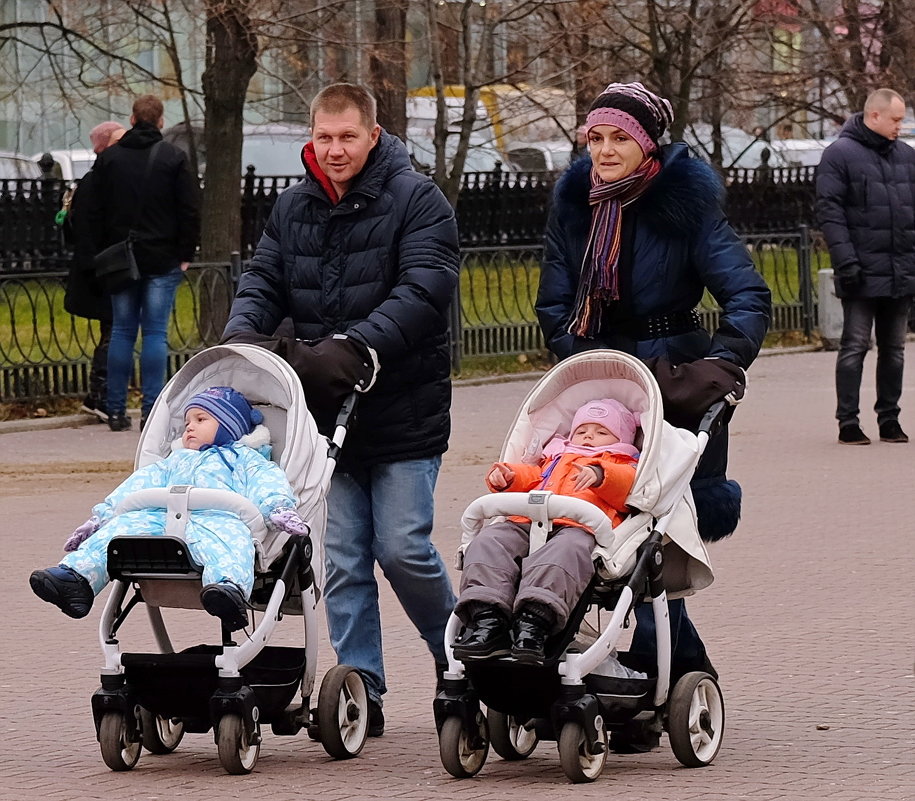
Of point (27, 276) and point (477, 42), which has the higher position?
point (477, 42)

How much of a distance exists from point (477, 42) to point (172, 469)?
51.0 ft

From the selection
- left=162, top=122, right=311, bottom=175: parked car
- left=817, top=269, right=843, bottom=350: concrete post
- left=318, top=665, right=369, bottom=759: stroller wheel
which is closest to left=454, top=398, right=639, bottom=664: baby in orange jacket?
left=318, top=665, right=369, bottom=759: stroller wheel

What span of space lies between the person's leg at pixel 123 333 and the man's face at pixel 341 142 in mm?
8002

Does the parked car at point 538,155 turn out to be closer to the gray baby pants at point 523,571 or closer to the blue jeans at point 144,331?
the blue jeans at point 144,331

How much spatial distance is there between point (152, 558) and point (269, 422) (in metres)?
0.67

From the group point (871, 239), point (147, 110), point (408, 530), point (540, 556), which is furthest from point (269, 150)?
point (540, 556)

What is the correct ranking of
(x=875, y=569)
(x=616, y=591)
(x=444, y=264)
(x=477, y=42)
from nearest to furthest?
1. (x=616, y=591)
2. (x=444, y=264)
3. (x=875, y=569)
4. (x=477, y=42)

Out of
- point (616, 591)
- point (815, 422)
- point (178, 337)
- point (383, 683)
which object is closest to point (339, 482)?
point (383, 683)

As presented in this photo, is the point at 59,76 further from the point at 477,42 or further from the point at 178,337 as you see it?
the point at 178,337

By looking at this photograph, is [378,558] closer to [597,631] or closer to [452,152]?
[597,631]

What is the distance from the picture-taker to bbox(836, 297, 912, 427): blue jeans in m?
13.1

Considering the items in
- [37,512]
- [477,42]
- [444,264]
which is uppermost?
[477,42]

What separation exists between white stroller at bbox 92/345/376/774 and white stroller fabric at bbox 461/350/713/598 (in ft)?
1.67

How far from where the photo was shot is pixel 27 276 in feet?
49.5
